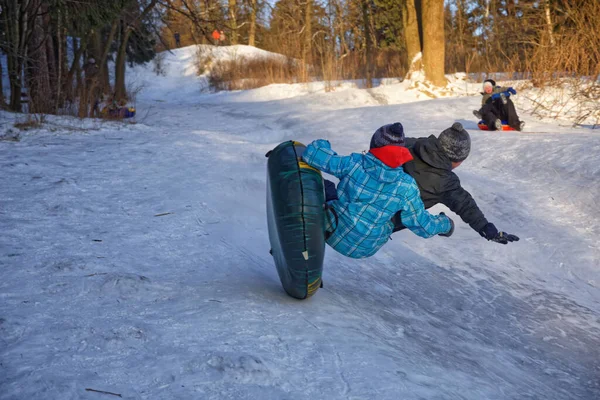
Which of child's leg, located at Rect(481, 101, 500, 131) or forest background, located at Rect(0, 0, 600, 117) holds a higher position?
forest background, located at Rect(0, 0, 600, 117)

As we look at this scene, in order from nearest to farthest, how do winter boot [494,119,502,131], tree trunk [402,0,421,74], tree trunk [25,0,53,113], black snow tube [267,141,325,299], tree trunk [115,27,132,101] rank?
black snow tube [267,141,325,299]
tree trunk [25,0,53,113]
winter boot [494,119,502,131]
tree trunk [402,0,421,74]
tree trunk [115,27,132,101]

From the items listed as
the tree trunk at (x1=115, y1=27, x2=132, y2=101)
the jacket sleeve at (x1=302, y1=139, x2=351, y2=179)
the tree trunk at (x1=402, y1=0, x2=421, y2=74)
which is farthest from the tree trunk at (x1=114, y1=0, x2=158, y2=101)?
the jacket sleeve at (x1=302, y1=139, x2=351, y2=179)

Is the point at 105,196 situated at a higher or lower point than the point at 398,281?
higher

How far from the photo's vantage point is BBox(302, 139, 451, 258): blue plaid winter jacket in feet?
11.1

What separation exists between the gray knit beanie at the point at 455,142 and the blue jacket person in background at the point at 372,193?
430 mm

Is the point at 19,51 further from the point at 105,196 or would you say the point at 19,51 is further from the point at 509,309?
the point at 509,309

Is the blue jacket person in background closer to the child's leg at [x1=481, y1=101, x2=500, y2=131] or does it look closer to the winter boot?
the winter boot

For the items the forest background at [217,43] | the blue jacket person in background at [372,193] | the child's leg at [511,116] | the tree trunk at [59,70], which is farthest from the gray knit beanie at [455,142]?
the tree trunk at [59,70]

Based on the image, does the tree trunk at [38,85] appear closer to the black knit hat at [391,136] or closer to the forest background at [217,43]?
the forest background at [217,43]

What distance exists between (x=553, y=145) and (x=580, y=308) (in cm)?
390

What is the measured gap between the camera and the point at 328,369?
8.41ft

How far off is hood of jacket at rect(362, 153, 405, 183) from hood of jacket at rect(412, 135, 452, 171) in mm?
415

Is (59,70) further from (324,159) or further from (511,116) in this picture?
(324,159)

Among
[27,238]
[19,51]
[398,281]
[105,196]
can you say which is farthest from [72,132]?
[398,281]
